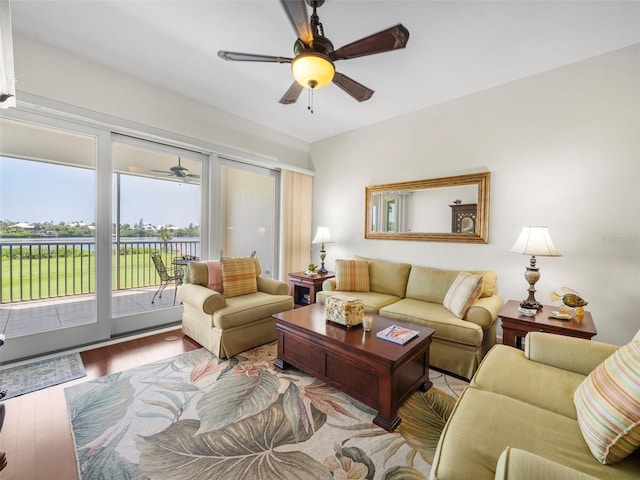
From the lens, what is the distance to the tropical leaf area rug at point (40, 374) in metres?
2.04

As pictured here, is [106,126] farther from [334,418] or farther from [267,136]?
[334,418]

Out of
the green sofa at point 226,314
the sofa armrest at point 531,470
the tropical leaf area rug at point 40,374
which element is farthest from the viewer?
the green sofa at point 226,314

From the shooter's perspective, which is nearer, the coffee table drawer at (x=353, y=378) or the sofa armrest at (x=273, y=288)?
the coffee table drawer at (x=353, y=378)

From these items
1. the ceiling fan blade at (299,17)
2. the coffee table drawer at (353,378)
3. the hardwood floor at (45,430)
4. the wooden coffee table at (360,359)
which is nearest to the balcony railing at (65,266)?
the hardwood floor at (45,430)

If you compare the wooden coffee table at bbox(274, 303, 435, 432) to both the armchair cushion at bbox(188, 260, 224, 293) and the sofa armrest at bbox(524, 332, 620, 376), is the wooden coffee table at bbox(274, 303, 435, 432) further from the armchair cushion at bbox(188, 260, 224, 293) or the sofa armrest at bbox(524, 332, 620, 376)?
the armchair cushion at bbox(188, 260, 224, 293)

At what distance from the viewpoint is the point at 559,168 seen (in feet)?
8.58

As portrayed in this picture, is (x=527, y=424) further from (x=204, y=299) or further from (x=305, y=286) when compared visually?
(x=305, y=286)

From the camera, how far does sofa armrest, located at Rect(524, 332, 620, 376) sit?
150 cm

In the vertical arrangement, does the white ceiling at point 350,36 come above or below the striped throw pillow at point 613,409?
above

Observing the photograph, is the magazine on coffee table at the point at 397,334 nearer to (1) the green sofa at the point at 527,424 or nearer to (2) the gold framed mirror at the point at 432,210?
(1) the green sofa at the point at 527,424

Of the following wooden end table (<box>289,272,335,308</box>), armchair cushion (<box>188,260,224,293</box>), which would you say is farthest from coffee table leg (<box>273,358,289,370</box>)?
wooden end table (<box>289,272,335,308</box>)

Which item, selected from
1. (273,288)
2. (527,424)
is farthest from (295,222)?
(527,424)

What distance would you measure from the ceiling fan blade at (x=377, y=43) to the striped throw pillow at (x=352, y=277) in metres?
2.33

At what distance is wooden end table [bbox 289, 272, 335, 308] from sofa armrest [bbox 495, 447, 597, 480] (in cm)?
306
